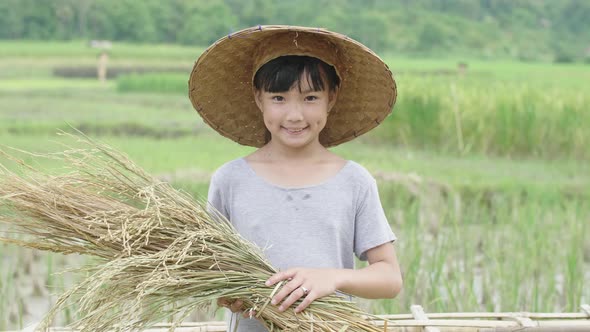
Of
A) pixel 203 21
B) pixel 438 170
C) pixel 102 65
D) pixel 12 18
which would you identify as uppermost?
pixel 203 21

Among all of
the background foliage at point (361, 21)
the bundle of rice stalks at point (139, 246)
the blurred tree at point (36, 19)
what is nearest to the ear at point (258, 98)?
the bundle of rice stalks at point (139, 246)

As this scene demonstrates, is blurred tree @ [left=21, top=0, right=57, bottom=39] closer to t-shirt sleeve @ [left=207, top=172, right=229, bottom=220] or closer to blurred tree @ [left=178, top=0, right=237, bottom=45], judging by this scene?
blurred tree @ [left=178, top=0, right=237, bottom=45]

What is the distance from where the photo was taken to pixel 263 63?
1779mm

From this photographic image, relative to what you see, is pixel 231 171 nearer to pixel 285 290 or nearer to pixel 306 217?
pixel 306 217

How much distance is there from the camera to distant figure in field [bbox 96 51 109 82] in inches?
428

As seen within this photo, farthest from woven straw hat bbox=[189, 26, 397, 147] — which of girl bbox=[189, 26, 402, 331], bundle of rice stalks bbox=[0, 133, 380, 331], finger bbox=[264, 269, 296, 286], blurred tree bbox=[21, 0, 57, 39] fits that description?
blurred tree bbox=[21, 0, 57, 39]

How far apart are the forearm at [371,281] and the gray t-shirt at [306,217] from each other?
5 centimetres

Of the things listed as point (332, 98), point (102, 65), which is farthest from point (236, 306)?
point (102, 65)

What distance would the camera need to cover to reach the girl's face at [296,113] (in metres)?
1.74

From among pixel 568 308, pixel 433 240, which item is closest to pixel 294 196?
pixel 568 308

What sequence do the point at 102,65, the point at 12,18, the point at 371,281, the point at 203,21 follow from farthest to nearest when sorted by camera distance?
the point at 203,21 < the point at 12,18 < the point at 102,65 < the point at 371,281

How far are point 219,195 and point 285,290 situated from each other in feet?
0.93

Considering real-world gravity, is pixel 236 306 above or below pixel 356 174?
below

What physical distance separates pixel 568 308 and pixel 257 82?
164 cm
